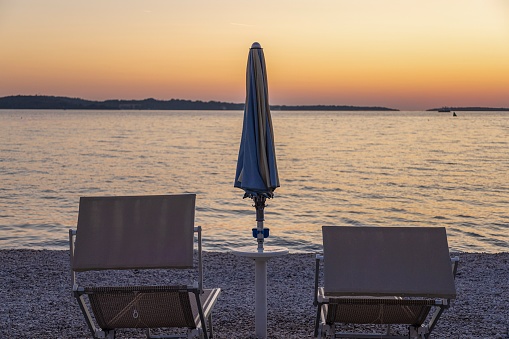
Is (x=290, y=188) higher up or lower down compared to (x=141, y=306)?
lower down

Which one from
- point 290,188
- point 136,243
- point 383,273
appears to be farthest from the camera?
point 290,188

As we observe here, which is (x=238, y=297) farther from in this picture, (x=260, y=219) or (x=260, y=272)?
(x=260, y=219)

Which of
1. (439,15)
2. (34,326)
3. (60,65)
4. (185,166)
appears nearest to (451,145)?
(439,15)

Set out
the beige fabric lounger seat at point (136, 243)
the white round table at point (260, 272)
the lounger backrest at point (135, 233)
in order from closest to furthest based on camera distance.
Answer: the beige fabric lounger seat at point (136, 243), the lounger backrest at point (135, 233), the white round table at point (260, 272)

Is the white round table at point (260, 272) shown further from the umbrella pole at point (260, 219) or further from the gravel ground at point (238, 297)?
the gravel ground at point (238, 297)

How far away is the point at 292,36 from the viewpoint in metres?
51.5

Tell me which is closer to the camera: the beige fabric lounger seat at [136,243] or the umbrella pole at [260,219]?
the beige fabric lounger seat at [136,243]

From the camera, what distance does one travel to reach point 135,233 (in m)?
4.94

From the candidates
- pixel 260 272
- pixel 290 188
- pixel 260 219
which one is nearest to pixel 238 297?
pixel 260 272

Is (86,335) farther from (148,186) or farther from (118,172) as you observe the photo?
(118,172)

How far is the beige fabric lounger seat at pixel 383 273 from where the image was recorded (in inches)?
179

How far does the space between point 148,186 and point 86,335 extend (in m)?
21.8

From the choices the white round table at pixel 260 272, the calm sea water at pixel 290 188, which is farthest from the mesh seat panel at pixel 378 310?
the calm sea water at pixel 290 188

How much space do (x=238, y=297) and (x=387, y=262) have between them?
295cm
